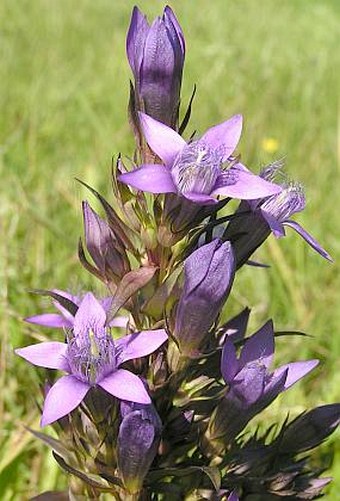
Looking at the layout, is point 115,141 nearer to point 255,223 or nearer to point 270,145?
point 270,145

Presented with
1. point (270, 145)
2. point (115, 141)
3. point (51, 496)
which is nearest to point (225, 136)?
point (51, 496)

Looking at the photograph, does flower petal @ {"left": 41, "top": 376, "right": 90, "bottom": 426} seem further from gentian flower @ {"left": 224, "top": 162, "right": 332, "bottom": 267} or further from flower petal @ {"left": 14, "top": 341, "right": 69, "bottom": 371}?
gentian flower @ {"left": 224, "top": 162, "right": 332, "bottom": 267}

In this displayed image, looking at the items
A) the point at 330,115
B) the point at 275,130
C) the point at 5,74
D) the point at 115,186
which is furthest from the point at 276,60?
the point at 115,186

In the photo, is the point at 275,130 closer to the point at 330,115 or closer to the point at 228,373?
the point at 330,115

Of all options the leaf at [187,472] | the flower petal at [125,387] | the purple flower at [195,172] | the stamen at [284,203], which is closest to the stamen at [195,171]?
the purple flower at [195,172]

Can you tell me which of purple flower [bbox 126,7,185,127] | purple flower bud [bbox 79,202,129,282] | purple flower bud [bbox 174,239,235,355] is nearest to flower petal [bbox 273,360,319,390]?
purple flower bud [bbox 174,239,235,355]
